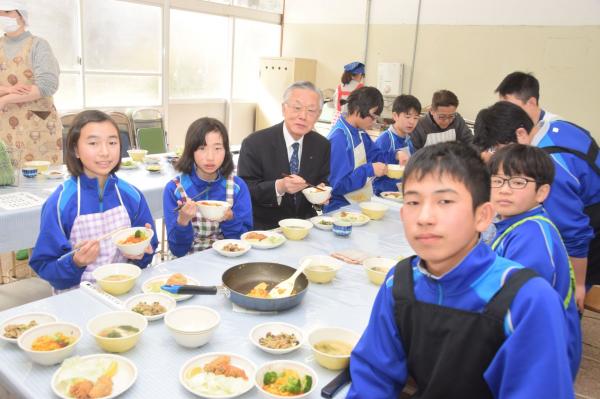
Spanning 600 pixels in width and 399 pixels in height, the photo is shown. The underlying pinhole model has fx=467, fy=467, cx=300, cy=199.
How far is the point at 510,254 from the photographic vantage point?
167 centimetres

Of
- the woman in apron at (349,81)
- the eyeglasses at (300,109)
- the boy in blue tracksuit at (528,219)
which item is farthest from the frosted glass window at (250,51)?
the boy in blue tracksuit at (528,219)

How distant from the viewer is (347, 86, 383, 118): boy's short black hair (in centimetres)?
337

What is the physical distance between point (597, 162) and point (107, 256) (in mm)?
2437

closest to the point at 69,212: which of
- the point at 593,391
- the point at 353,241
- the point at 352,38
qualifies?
the point at 353,241

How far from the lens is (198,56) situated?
7535 mm

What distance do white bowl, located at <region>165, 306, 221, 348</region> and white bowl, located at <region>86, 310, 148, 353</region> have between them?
0.08m

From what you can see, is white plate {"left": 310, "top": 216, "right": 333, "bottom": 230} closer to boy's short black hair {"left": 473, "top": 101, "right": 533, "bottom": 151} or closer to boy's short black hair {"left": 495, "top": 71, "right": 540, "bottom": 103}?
boy's short black hair {"left": 473, "top": 101, "right": 533, "bottom": 151}

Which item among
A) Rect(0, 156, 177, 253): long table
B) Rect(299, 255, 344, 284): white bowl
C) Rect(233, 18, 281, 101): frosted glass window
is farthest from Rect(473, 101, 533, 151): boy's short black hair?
Rect(233, 18, 281, 101): frosted glass window

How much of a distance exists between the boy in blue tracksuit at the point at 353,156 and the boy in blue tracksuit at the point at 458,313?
202 centimetres

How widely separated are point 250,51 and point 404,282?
7.66 meters

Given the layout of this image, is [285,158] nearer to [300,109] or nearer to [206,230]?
[300,109]

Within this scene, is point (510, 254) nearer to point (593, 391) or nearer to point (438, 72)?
point (593, 391)

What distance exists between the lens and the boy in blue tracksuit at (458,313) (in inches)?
42.4

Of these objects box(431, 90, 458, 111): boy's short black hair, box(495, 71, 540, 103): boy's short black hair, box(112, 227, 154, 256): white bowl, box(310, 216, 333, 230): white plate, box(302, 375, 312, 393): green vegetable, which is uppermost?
box(495, 71, 540, 103): boy's short black hair
